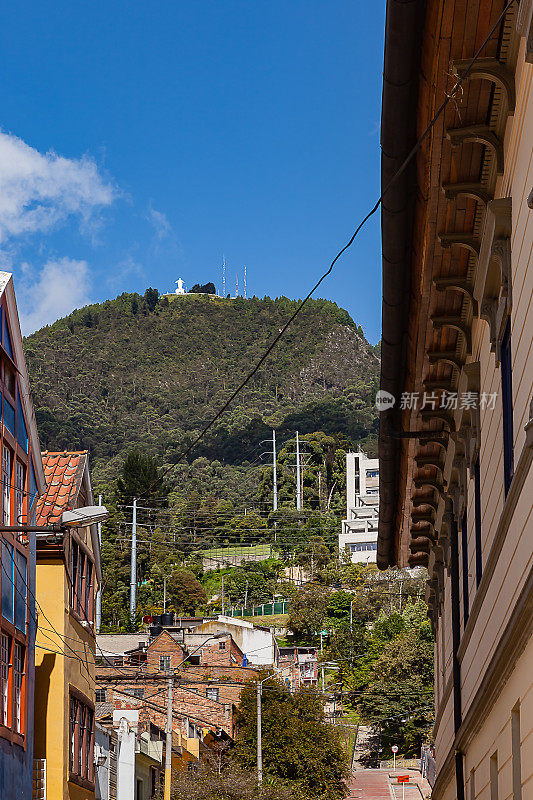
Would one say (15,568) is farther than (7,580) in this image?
Yes

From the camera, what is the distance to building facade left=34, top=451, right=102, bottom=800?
82.6 feet

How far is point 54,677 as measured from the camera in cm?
2552

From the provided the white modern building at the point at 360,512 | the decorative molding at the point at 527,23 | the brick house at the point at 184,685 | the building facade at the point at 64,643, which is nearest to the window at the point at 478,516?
the decorative molding at the point at 527,23

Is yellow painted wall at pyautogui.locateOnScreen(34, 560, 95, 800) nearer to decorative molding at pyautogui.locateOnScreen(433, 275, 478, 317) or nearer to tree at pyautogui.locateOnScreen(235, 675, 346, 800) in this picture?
decorative molding at pyautogui.locateOnScreen(433, 275, 478, 317)

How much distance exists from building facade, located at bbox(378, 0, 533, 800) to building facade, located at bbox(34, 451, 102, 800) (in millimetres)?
12100

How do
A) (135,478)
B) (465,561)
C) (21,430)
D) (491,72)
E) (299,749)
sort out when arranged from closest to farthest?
(491,72) < (465,561) < (21,430) < (299,749) < (135,478)

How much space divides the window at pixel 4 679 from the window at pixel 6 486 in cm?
214

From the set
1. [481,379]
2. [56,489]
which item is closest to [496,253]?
[481,379]

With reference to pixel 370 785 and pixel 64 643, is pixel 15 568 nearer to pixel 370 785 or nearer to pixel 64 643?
pixel 64 643

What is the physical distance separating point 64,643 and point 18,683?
3.62 meters

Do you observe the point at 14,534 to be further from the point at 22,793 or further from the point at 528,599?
the point at 528,599

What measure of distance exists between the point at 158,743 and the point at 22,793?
24.4 m

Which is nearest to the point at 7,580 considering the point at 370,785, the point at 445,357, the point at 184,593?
the point at 445,357

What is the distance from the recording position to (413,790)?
2596 inches
